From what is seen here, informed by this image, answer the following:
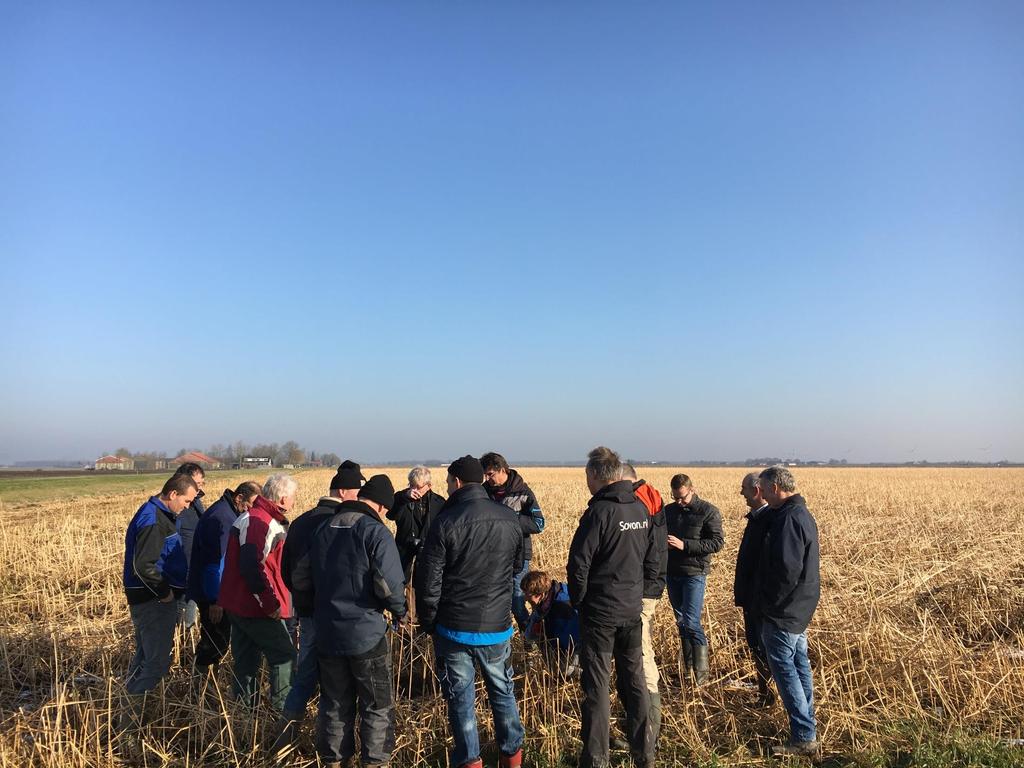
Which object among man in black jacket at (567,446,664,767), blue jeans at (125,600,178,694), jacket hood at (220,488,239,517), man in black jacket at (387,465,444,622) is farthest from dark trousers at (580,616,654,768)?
jacket hood at (220,488,239,517)

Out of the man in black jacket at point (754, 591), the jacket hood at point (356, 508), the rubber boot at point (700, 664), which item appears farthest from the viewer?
the rubber boot at point (700, 664)

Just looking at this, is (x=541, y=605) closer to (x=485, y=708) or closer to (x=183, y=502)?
(x=485, y=708)

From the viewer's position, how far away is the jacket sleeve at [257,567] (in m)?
5.20

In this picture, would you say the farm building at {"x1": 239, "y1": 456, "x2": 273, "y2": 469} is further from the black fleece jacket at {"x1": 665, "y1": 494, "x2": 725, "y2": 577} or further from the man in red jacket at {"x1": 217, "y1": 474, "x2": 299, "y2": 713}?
the black fleece jacket at {"x1": 665, "y1": 494, "x2": 725, "y2": 577}

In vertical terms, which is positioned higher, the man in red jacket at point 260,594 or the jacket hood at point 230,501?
the jacket hood at point 230,501

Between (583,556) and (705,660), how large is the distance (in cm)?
237

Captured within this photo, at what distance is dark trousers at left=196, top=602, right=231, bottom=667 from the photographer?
616 centimetres

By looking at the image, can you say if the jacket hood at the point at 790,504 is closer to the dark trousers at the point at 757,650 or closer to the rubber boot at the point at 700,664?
the dark trousers at the point at 757,650

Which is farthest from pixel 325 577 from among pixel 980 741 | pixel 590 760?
pixel 980 741

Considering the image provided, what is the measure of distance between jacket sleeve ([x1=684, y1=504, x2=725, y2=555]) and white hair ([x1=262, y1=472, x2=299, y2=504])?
12.9 ft

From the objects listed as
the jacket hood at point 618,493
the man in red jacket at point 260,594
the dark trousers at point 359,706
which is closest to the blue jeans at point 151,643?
the man in red jacket at point 260,594

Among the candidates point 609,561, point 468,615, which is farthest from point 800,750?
point 468,615

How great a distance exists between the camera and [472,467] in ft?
16.9

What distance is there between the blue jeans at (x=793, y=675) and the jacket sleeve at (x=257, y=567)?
3.86 m
